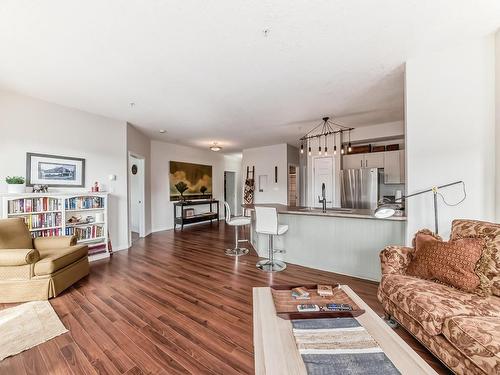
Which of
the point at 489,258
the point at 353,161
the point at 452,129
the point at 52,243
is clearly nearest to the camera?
the point at 489,258

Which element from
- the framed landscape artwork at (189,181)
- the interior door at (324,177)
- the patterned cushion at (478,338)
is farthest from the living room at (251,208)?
the framed landscape artwork at (189,181)

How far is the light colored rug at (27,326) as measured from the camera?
5.85ft

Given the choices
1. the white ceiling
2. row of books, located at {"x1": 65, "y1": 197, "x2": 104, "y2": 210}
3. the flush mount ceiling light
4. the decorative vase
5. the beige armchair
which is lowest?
the beige armchair

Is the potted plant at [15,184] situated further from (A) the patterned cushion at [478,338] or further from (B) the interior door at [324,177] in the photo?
(B) the interior door at [324,177]

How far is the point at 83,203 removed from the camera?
12.6 feet

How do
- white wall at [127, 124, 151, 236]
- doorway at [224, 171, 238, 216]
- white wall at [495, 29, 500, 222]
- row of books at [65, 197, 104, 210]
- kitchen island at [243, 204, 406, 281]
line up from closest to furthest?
white wall at [495, 29, 500, 222] → kitchen island at [243, 204, 406, 281] → row of books at [65, 197, 104, 210] → white wall at [127, 124, 151, 236] → doorway at [224, 171, 238, 216]

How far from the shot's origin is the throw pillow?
167cm

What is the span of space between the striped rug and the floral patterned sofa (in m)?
0.62

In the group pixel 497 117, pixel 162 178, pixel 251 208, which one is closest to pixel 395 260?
pixel 497 117

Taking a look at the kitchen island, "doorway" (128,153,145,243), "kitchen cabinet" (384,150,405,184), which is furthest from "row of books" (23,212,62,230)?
"kitchen cabinet" (384,150,405,184)

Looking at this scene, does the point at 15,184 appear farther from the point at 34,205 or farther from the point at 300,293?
the point at 300,293

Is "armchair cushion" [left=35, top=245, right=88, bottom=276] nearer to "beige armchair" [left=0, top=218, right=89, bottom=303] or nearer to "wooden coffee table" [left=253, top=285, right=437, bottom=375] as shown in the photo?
"beige armchair" [left=0, top=218, right=89, bottom=303]

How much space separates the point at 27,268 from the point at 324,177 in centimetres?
561

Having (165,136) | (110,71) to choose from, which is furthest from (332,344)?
(165,136)
